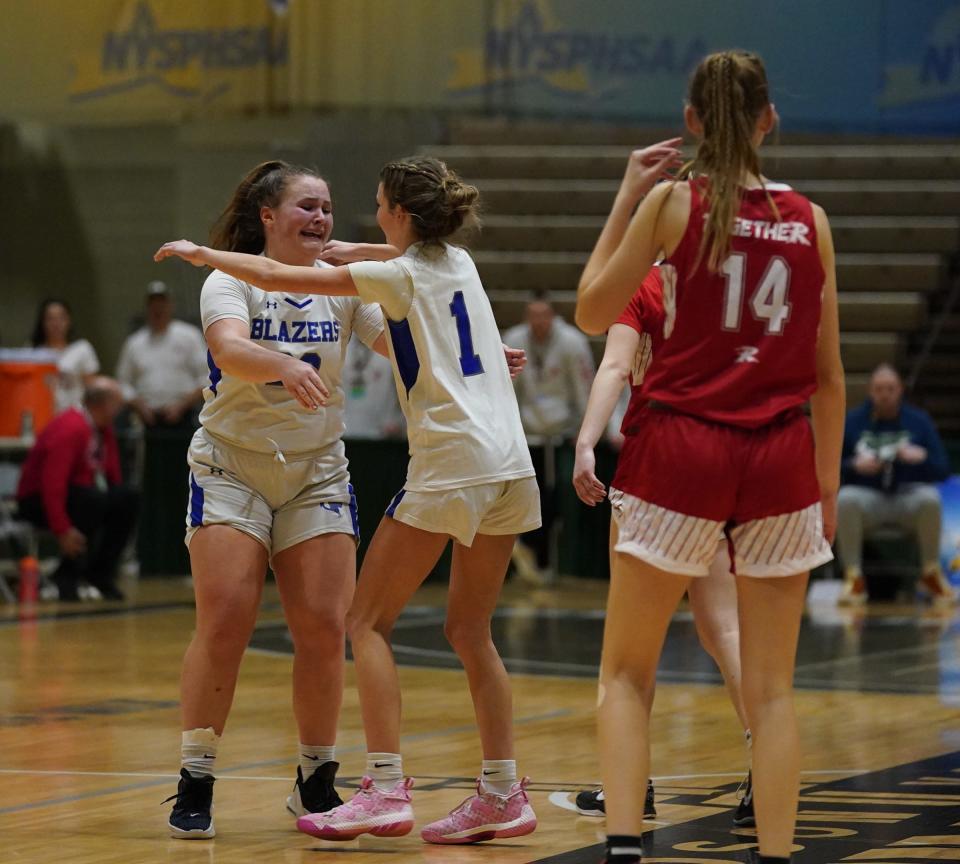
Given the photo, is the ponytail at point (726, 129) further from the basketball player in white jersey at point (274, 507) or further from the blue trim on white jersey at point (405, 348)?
the basketball player in white jersey at point (274, 507)

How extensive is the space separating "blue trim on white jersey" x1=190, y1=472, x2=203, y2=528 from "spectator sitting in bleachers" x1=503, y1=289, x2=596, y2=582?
27.3 ft

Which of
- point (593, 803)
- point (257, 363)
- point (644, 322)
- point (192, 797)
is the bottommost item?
point (593, 803)

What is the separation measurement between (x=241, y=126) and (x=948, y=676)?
9.56m

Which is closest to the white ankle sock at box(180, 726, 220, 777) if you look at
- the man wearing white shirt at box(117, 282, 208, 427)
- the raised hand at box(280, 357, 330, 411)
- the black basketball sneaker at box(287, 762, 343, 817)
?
the black basketball sneaker at box(287, 762, 343, 817)

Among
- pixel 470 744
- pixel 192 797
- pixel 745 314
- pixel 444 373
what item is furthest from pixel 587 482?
Result: pixel 470 744

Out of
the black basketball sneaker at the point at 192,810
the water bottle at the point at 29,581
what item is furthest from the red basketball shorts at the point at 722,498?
the water bottle at the point at 29,581

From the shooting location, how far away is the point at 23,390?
12.8 m

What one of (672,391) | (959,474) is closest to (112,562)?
(959,474)

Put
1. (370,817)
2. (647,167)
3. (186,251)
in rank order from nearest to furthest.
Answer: (647,167), (186,251), (370,817)

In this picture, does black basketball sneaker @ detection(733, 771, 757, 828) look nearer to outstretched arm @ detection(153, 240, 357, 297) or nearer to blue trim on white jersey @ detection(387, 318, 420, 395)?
blue trim on white jersey @ detection(387, 318, 420, 395)

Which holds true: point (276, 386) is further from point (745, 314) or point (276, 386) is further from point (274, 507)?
point (745, 314)

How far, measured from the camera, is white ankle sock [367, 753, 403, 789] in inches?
189

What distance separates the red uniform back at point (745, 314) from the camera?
3.75m

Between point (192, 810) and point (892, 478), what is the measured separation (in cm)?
805
